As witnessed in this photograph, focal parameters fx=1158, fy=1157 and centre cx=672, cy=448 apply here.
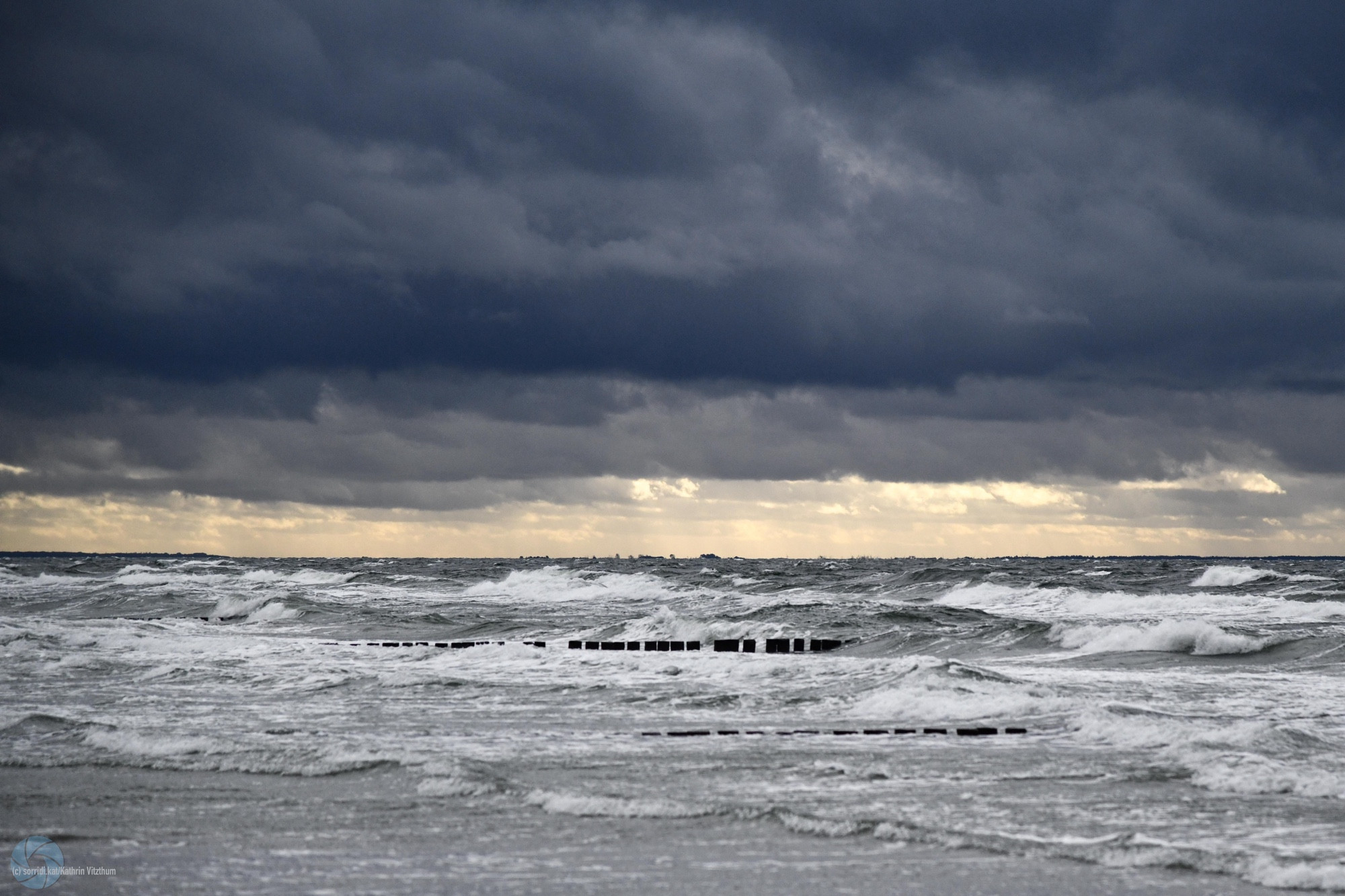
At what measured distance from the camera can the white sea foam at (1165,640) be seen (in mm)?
23422

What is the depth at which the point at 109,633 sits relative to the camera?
27.2 metres

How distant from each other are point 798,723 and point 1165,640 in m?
13.9

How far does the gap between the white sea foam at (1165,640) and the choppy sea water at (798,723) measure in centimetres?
8

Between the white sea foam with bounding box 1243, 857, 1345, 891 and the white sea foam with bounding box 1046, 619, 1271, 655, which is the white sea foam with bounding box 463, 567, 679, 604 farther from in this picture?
the white sea foam with bounding box 1243, 857, 1345, 891

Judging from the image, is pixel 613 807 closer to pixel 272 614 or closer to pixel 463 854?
pixel 463 854

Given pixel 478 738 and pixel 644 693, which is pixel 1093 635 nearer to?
pixel 644 693

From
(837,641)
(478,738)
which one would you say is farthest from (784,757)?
(837,641)

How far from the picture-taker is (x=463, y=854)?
23.7ft

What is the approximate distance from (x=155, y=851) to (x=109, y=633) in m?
22.5

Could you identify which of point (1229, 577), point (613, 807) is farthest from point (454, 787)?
point (1229, 577)

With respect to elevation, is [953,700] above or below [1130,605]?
above

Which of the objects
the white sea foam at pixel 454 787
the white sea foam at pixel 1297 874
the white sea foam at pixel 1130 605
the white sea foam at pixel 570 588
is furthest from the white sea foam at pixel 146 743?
the white sea foam at pixel 570 588

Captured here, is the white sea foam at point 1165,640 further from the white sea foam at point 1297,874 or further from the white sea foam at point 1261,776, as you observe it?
the white sea foam at point 1297,874

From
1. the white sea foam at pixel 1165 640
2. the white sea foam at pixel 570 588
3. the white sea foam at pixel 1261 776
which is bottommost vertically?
the white sea foam at pixel 570 588
